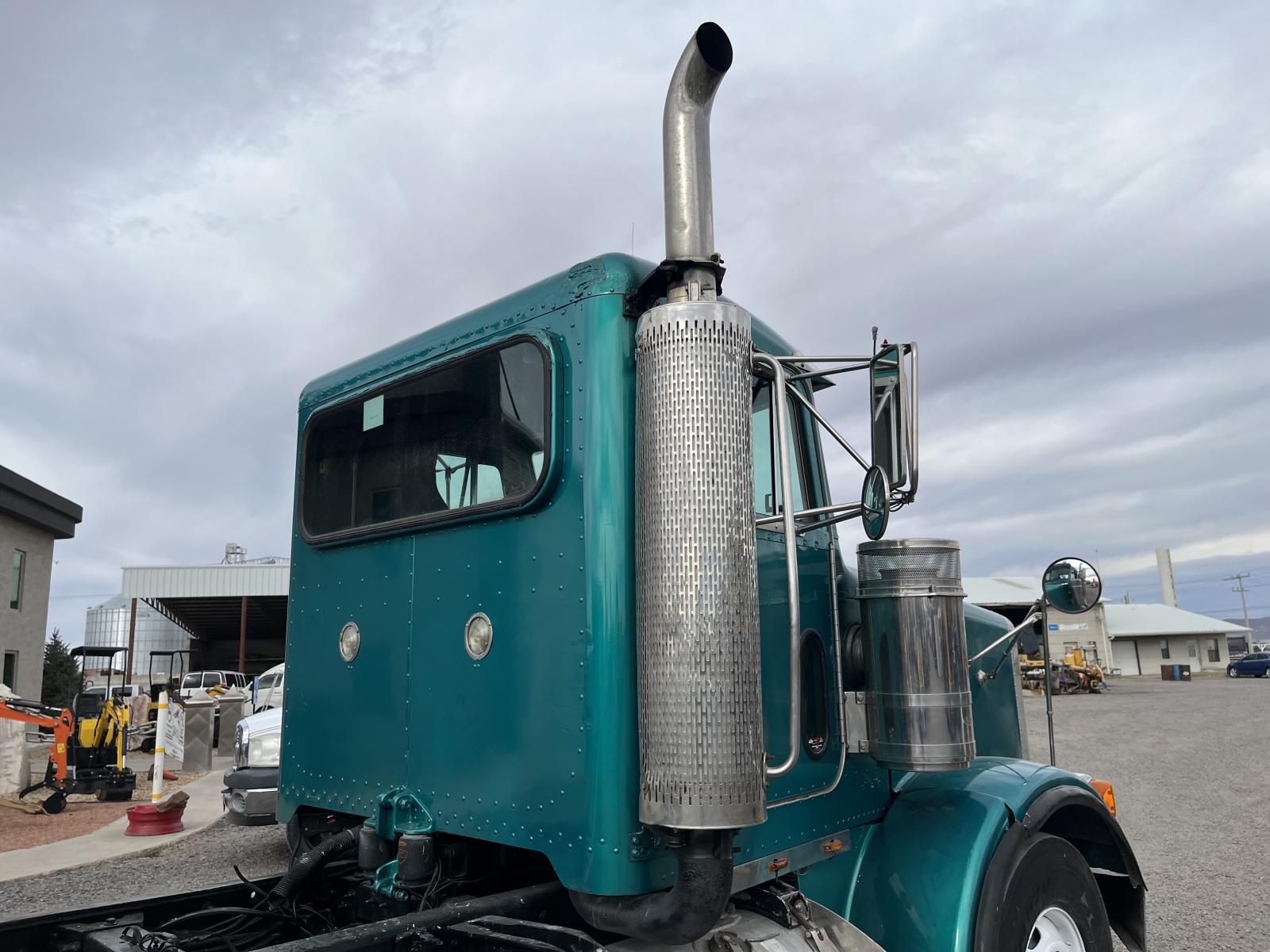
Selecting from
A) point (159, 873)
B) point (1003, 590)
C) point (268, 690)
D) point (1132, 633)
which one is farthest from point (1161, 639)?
point (159, 873)

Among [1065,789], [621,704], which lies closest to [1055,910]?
[1065,789]

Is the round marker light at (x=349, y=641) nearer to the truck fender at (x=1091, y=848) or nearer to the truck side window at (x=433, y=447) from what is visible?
the truck side window at (x=433, y=447)

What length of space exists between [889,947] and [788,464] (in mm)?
1723

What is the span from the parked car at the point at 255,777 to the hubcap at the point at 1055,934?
19.6 feet

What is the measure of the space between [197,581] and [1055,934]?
36.6m

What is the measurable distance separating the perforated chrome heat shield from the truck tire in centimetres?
120

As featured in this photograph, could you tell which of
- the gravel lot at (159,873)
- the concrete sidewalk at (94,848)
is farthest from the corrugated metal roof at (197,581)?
the gravel lot at (159,873)

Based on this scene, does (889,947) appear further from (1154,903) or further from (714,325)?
(1154,903)

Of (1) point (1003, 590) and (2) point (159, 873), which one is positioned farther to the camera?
(1) point (1003, 590)

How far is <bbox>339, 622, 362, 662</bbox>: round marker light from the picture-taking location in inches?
133

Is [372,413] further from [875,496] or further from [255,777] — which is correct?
[255,777]

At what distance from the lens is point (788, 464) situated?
8.71 ft

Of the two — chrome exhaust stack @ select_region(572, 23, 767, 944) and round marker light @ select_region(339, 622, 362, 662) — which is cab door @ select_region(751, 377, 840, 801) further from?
round marker light @ select_region(339, 622, 362, 662)

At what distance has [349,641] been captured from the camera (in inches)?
134
